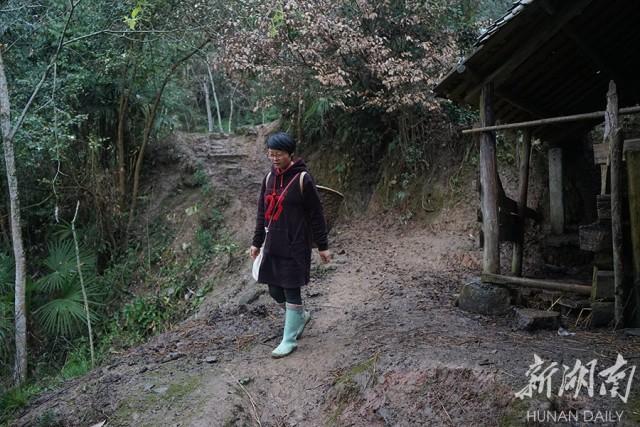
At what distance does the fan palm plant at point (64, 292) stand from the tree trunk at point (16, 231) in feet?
2.55

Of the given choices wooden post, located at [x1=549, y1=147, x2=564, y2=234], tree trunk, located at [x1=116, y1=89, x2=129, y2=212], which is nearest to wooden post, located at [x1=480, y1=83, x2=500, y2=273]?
wooden post, located at [x1=549, y1=147, x2=564, y2=234]

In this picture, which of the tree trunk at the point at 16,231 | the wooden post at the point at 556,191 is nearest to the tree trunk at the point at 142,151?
the tree trunk at the point at 16,231

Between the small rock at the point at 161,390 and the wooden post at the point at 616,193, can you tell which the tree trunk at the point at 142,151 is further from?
the wooden post at the point at 616,193

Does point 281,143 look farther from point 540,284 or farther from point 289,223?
point 540,284

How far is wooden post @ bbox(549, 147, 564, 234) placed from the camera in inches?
281

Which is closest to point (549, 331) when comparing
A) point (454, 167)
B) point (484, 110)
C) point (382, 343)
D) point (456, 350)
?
point (456, 350)

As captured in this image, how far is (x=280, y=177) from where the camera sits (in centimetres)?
441

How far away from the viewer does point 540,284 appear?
500cm

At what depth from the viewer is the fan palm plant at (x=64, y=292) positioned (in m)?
8.09

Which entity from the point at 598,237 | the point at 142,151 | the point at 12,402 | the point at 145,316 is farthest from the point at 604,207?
the point at 142,151

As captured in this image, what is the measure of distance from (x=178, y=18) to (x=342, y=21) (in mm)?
3172

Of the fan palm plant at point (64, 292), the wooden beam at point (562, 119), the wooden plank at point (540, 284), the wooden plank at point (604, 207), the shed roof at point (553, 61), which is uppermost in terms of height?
the shed roof at point (553, 61)

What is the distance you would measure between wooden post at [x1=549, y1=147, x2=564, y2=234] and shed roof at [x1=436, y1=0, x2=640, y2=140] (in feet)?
1.22

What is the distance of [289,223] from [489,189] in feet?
7.50
